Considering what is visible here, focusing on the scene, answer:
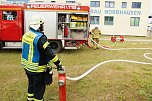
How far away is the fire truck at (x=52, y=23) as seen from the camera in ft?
37.3

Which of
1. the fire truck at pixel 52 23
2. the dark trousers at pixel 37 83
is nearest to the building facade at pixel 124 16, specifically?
the fire truck at pixel 52 23

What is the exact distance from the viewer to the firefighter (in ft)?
13.9

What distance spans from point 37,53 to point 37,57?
76 millimetres

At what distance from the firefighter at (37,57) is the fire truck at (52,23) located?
23.0 feet

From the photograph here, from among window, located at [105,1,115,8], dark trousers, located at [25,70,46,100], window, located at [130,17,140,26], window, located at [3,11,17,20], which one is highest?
window, located at [105,1,115,8]

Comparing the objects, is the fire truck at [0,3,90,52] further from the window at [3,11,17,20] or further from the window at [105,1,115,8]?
the window at [105,1,115,8]

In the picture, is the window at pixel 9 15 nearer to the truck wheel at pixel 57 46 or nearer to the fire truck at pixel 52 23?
the fire truck at pixel 52 23

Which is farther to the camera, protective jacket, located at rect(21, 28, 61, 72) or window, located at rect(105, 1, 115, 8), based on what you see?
window, located at rect(105, 1, 115, 8)

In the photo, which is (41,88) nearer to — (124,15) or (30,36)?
(30,36)

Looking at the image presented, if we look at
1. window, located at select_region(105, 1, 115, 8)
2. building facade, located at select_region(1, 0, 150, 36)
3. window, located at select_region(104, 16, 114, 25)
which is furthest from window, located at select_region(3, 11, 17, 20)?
window, located at select_region(105, 1, 115, 8)

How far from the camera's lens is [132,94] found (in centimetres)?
561

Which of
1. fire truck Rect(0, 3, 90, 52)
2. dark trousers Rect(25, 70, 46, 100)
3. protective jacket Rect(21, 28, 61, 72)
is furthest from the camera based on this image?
fire truck Rect(0, 3, 90, 52)

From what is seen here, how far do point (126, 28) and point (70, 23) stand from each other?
2270cm

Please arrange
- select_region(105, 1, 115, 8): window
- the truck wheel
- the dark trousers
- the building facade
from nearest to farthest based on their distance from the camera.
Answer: the dark trousers
the truck wheel
the building facade
select_region(105, 1, 115, 8): window
